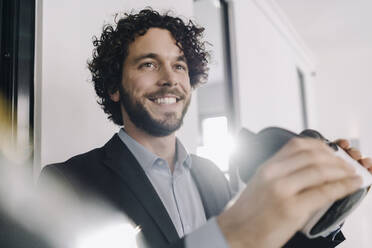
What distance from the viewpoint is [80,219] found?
2.19 ft

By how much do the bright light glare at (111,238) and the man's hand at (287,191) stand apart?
0.34m

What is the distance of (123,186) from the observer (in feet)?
2.25

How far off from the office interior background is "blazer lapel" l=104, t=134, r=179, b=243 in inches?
8.4

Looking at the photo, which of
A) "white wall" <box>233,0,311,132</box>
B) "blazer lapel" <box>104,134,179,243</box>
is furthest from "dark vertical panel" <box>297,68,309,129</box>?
"blazer lapel" <box>104,134,179,243</box>

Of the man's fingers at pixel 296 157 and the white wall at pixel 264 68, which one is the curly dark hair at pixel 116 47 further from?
the white wall at pixel 264 68

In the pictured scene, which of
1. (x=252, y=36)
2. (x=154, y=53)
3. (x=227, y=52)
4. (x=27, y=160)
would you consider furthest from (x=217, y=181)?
(x=252, y=36)

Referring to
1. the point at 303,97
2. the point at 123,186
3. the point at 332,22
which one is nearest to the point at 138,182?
the point at 123,186

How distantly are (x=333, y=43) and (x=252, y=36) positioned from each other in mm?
2300

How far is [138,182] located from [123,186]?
3 centimetres

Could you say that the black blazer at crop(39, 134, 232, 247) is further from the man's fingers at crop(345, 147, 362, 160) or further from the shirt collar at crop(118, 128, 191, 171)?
the man's fingers at crop(345, 147, 362, 160)

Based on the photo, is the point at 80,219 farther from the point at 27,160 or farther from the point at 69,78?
the point at 69,78

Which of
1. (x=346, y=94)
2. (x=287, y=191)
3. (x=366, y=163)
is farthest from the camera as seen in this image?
(x=346, y=94)

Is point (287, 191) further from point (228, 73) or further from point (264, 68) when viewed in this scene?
point (264, 68)

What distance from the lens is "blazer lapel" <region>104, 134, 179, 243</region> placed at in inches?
25.2
